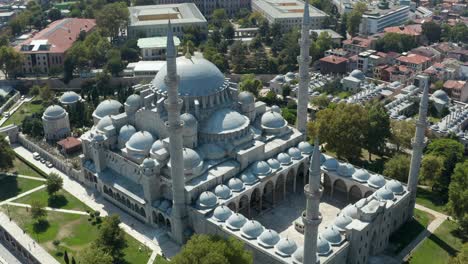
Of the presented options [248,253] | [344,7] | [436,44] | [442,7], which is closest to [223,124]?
[248,253]

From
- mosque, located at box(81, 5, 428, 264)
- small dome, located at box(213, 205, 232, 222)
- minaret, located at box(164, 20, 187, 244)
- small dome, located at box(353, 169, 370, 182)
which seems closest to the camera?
minaret, located at box(164, 20, 187, 244)

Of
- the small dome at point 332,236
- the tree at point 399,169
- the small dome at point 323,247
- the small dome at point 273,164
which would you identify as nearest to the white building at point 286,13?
the tree at point 399,169

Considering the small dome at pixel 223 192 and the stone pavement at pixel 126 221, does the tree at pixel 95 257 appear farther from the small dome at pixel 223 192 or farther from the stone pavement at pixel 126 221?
the small dome at pixel 223 192

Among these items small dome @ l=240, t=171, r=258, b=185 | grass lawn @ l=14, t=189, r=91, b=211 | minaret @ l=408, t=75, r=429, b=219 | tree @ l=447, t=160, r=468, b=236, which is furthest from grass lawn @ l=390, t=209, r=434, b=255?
grass lawn @ l=14, t=189, r=91, b=211

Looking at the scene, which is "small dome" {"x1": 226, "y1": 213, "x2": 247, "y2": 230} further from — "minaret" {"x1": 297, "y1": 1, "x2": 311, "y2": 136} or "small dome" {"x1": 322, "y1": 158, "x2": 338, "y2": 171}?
"minaret" {"x1": 297, "y1": 1, "x2": 311, "y2": 136}

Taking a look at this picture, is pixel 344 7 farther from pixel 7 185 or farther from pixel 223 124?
pixel 7 185

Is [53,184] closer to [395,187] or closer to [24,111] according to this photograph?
[24,111]
